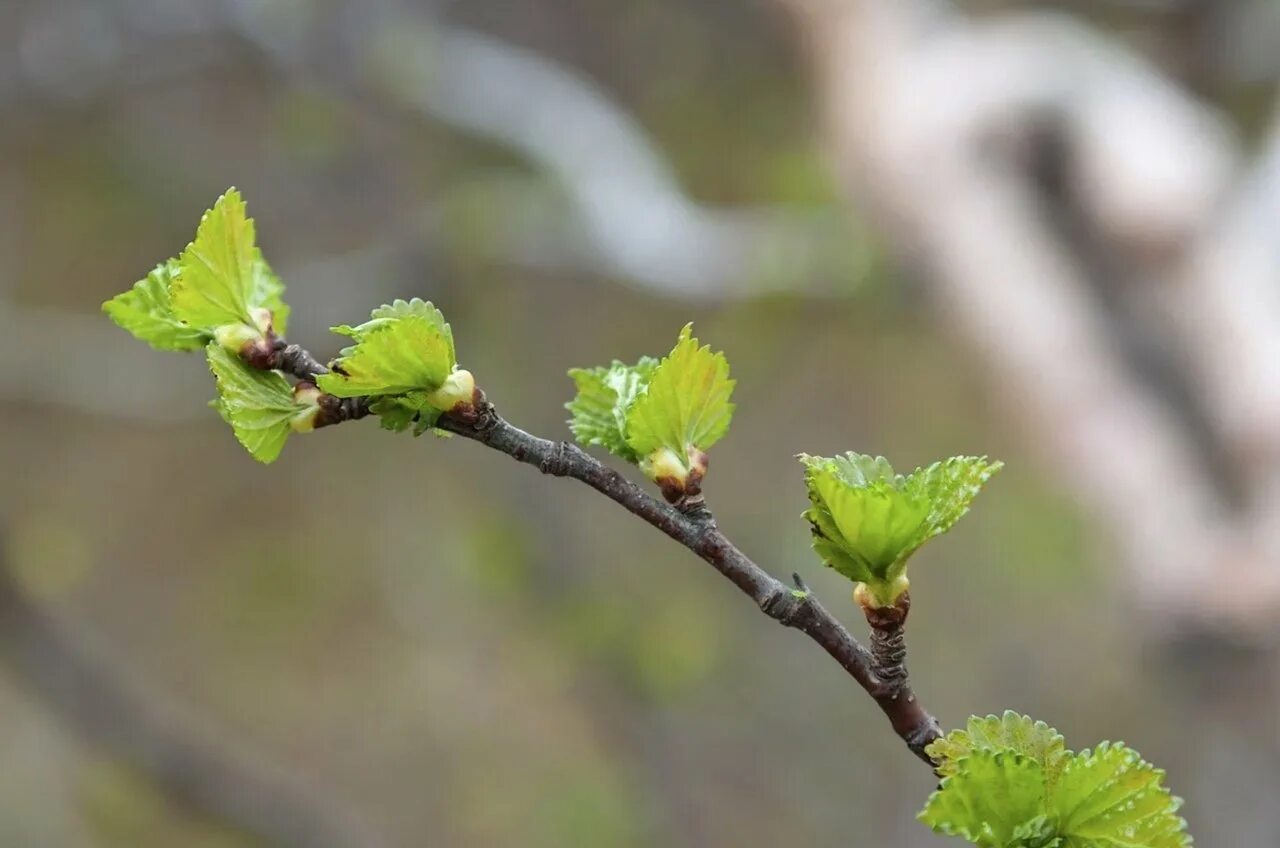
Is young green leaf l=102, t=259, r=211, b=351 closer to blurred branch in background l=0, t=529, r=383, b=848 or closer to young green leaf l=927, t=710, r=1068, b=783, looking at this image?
young green leaf l=927, t=710, r=1068, b=783

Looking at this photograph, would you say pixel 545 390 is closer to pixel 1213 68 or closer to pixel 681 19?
pixel 681 19

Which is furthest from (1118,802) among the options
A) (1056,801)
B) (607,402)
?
(607,402)

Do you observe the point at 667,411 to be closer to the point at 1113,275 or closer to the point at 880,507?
the point at 880,507

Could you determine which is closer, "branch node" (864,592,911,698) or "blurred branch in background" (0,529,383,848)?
"branch node" (864,592,911,698)

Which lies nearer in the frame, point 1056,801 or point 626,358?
point 1056,801

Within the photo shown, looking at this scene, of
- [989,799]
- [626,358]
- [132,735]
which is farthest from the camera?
[626,358]

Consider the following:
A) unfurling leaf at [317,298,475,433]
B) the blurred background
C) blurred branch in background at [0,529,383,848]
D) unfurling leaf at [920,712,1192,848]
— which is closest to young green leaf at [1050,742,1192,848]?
unfurling leaf at [920,712,1192,848]
